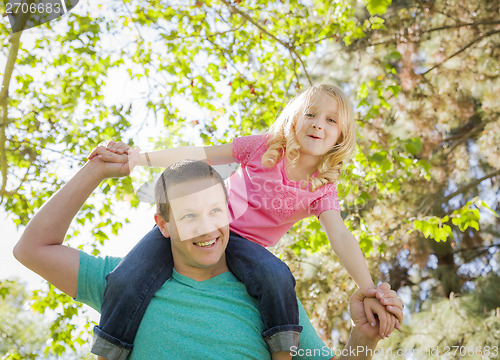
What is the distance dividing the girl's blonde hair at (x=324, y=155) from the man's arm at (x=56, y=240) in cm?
83

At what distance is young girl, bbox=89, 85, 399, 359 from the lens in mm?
1659

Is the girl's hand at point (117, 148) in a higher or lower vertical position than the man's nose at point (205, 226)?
higher

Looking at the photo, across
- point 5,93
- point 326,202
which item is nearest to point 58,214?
point 326,202

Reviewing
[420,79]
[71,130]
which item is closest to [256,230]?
[71,130]

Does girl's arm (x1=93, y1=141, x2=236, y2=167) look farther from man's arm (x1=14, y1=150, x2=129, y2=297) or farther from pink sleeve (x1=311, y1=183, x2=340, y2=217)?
pink sleeve (x1=311, y1=183, x2=340, y2=217)

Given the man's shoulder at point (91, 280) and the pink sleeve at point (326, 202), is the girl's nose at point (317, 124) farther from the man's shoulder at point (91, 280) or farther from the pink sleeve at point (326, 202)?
the man's shoulder at point (91, 280)

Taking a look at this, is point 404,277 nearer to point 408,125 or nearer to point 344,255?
point 408,125

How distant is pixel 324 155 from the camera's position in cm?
234

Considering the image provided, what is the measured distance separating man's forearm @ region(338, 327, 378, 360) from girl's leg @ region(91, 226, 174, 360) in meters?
0.64

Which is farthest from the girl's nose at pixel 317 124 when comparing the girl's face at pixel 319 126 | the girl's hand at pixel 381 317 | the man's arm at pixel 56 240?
the man's arm at pixel 56 240

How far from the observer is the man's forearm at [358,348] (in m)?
1.60

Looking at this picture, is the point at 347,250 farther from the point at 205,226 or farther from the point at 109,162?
the point at 109,162

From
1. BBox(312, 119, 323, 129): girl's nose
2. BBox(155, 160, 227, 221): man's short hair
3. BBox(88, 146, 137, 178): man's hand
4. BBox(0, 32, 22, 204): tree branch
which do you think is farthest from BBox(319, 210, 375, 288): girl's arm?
BBox(0, 32, 22, 204): tree branch

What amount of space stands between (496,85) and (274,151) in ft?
20.2
